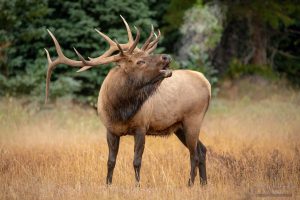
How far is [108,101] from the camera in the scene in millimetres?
8031

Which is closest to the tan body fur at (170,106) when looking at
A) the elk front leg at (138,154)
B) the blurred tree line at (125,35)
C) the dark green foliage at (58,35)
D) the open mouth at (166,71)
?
the elk front leg at (138,154)

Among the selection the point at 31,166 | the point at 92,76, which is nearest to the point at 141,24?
A: the point at 92,76

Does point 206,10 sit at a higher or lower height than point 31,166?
lower

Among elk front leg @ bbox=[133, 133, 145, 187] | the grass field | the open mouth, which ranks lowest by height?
the grass field

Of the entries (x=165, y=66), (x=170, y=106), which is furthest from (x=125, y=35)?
(x=165, y=66)

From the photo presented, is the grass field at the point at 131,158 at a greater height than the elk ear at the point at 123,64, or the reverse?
the elk ear at the point at 123,64

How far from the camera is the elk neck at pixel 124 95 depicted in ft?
25.9

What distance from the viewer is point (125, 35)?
16047 mm

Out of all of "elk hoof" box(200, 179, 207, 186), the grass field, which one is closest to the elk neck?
the grass field

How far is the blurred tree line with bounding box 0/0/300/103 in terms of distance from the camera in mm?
15562

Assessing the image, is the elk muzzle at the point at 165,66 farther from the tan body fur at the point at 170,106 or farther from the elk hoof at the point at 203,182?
the elk hoof at the point at 203,182

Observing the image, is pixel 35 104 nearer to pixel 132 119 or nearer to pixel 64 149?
pixel 64 149

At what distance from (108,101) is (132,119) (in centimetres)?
36

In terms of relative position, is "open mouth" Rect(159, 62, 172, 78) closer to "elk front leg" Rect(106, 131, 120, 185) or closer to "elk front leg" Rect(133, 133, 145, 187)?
"elk front leg" Rect(133, 133, 145, 187)
